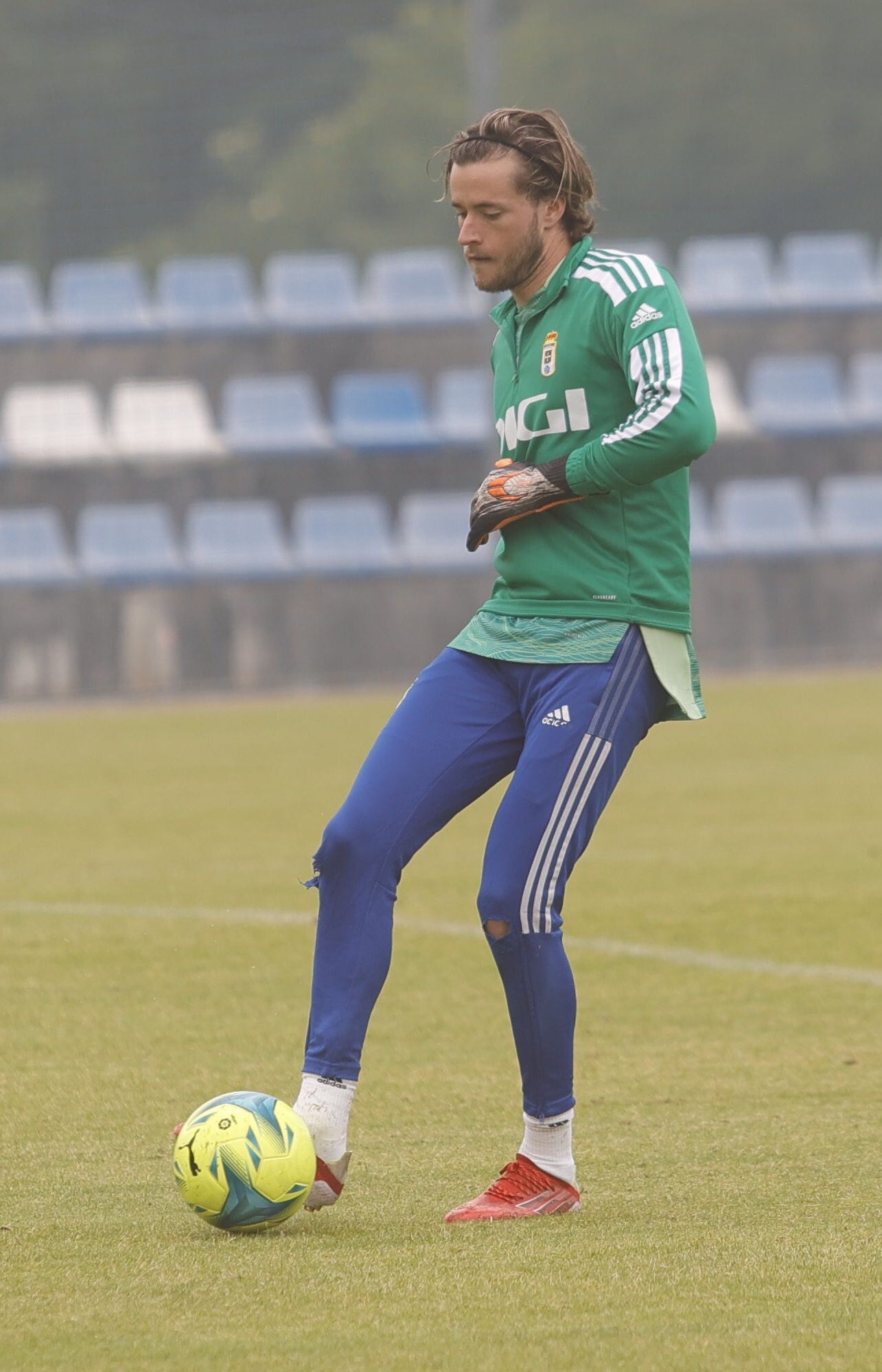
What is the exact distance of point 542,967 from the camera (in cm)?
407

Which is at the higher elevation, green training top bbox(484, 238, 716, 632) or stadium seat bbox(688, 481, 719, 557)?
green training top bbox(484, 238, 716, 632)

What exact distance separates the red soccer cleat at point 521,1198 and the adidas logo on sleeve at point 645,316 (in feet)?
5.01

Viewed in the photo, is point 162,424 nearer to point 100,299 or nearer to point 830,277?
point 100,299

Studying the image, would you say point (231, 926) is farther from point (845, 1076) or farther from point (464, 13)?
point (464, 13)

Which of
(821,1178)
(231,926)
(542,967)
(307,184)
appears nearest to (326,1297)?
(542,967)

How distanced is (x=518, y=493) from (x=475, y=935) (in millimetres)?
3699

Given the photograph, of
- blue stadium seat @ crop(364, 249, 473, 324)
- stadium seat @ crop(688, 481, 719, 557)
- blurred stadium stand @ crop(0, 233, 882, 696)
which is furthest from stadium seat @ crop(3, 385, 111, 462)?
stadium seat @ crop(688, 481, 719, 557)

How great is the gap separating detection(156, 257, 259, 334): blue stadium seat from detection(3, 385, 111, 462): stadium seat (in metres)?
1.62

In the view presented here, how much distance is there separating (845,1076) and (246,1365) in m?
2.68

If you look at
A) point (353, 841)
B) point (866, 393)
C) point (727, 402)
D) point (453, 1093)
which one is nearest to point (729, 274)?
point (727, 402)

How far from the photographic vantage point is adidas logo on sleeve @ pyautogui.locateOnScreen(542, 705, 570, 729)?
406cm

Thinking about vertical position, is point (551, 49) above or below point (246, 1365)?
above

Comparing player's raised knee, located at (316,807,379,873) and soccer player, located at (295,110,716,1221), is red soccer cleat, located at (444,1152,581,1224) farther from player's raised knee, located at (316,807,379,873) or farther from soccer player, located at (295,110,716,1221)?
player's raised knee, located at (316,807,379,873)

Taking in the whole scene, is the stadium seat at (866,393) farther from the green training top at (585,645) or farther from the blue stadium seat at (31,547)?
the green training top at (585,645)
